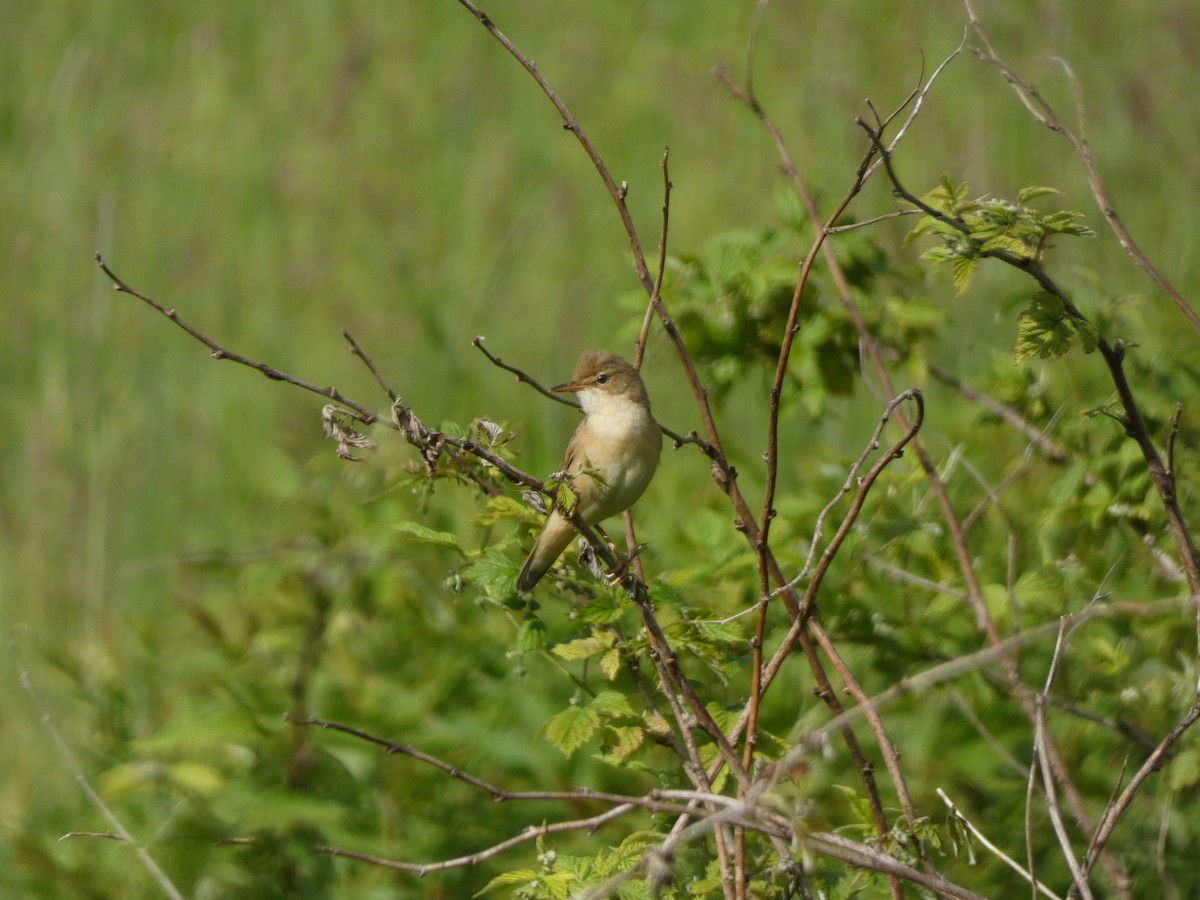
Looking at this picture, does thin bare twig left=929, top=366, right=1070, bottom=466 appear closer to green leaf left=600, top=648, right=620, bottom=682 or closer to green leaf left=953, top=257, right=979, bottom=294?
green leaf left=953, top=257, right=979, bottom=294

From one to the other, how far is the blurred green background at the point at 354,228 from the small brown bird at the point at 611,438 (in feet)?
1.88

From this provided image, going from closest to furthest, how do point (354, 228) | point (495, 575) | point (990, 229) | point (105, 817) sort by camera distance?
1. point (990, 229)
2. point (495, 575)
3. point (105, 817)
4. point (354, 228)

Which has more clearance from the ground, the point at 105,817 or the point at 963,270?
the point at 963,270

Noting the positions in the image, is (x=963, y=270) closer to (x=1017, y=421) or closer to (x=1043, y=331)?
(x=1043, y=331)

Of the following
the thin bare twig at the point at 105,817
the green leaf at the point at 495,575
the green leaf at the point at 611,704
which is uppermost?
the green leaf at the point at 495,575

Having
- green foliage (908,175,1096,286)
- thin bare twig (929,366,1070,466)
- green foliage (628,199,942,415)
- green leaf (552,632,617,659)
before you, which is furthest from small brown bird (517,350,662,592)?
green foliage (908,175,1096,286)

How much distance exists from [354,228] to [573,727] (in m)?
5.22

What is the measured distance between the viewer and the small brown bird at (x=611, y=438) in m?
3.33

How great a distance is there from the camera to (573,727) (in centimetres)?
250

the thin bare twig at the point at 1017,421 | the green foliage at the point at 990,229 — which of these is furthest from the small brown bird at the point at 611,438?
the green foliage at the point at 990,229

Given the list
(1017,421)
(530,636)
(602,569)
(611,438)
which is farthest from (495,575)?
(1017,421)

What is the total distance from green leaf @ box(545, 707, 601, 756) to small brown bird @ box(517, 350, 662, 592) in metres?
0.58

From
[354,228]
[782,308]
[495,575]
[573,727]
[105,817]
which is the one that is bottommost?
[105,817]

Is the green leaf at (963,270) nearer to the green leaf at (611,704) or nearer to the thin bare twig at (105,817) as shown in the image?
the green leaf at (611,704)
